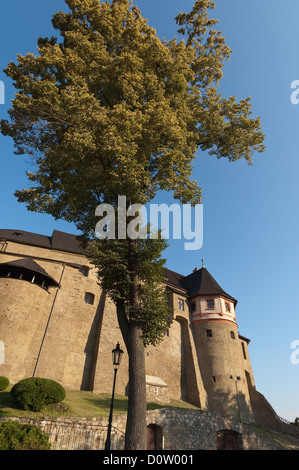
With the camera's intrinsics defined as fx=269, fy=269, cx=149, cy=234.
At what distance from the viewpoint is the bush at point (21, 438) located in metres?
7.93

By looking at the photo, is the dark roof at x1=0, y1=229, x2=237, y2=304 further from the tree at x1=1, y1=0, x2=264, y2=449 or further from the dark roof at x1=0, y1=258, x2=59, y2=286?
the tree at x1=1, y1=0, x2=264, y2=449

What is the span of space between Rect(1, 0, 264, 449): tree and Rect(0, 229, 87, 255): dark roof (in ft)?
51.0

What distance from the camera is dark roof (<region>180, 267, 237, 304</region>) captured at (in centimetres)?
3115

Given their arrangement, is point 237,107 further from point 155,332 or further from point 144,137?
point 155,332

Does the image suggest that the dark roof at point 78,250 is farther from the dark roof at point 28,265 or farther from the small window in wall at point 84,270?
the dark roof at point 28,265

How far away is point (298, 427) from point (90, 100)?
34.9 meters

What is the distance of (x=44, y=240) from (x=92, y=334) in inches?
429

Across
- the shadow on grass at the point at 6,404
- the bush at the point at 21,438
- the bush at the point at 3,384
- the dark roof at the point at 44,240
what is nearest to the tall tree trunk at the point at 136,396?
the bush at the point at 21,438

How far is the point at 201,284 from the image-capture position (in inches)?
1281

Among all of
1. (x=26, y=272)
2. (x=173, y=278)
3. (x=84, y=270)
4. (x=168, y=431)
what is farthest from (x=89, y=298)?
(x=168, y=431)

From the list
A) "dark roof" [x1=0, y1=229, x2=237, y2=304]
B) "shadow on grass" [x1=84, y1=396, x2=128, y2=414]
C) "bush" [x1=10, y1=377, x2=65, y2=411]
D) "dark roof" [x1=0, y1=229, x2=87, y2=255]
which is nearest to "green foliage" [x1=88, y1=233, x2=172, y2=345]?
"bush" [x1=10, y1=377, x2=65, y2=411]

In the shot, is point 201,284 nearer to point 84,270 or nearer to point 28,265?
point 84,270

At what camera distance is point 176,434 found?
15852 millimetres

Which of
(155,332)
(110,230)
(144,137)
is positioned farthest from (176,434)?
(144,137)
